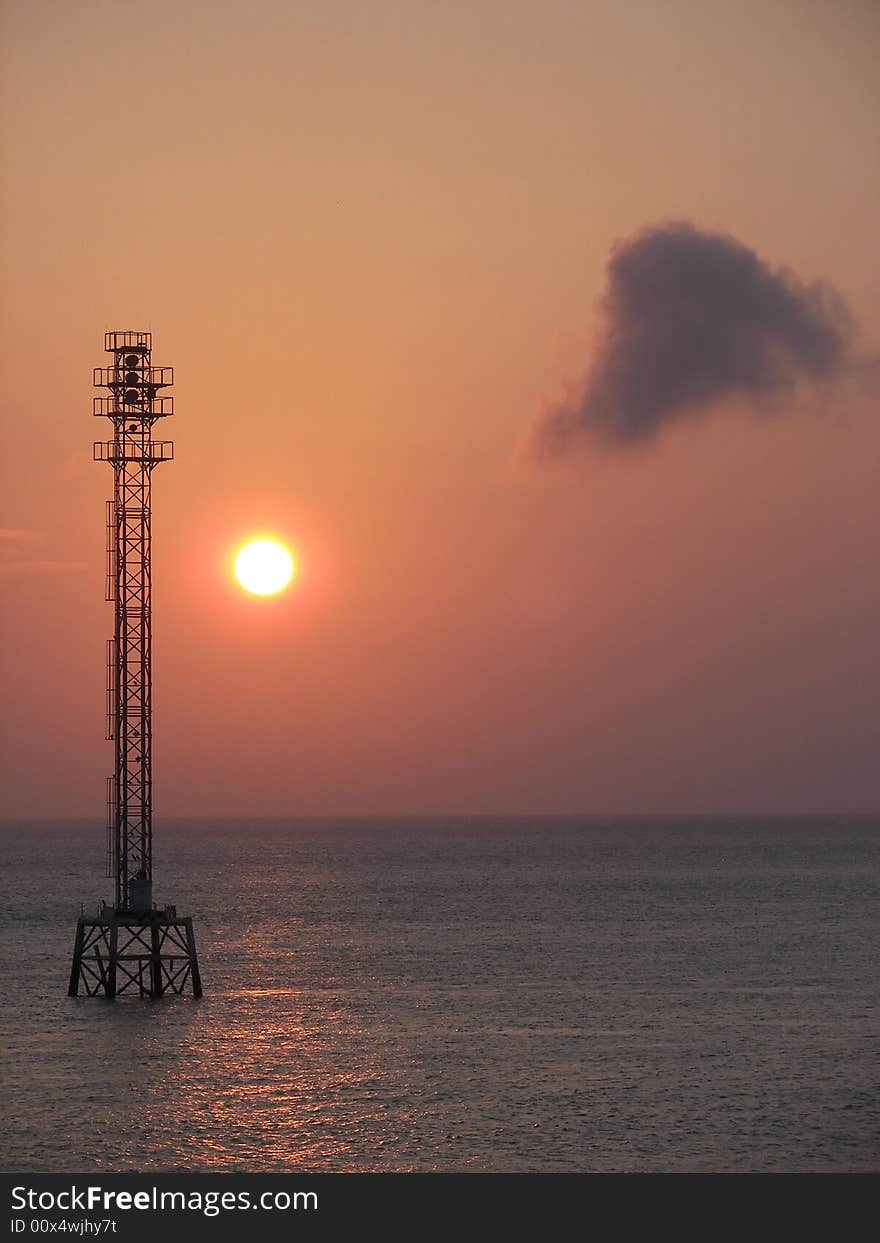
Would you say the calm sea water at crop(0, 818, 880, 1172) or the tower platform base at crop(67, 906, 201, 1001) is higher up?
the tower platform base at crop(67, 906, 201, 1001)

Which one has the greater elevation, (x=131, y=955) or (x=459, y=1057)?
(x=131, y=955)

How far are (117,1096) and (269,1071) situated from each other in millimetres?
7091

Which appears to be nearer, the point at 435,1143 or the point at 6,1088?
the point at 435,1143

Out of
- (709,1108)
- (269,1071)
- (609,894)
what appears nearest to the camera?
(709,1108)

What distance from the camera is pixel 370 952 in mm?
110750

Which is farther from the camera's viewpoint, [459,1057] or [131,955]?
[131,955]

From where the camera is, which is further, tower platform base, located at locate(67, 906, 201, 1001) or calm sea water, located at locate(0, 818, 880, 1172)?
tower platform base, located at locate(67, 906, 201, 1001)

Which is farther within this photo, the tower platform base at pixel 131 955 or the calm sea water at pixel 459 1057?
the tower platform base at pixel 131 955

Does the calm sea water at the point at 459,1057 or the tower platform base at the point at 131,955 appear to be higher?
the tower platform base at the point at 131,955
